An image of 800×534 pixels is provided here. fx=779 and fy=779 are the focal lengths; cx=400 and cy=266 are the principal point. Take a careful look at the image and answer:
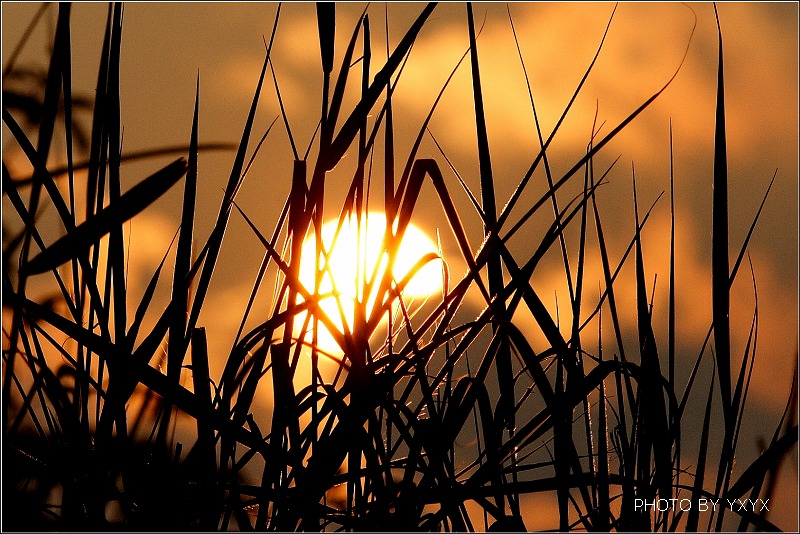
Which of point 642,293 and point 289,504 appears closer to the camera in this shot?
point 289,504

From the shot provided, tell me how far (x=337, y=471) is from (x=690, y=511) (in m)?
0.33

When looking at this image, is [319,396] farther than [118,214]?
Yes

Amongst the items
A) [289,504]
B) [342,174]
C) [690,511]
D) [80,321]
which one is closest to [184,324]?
[80,321]

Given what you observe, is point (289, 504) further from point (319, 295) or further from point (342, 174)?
point (342, 174)

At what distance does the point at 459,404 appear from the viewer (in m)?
0.76

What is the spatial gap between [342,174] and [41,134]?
0.53 m

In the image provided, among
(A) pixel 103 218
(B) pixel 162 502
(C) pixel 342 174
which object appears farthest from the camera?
(C) pixel 342 174

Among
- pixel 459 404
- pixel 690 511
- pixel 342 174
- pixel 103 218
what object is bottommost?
pixel 690 511

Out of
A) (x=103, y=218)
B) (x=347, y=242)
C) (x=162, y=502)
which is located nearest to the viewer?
(x=103, y=218)

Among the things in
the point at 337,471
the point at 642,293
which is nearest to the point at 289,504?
the point at 337,471

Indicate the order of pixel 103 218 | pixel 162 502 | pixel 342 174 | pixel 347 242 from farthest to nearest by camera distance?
pixel 342 174
pixel 347 242
pixel 162 502
pixel 103 218

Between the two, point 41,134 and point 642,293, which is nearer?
point 41,134

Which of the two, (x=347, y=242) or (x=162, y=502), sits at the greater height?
(x=347, y=242)

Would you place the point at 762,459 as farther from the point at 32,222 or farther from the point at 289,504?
the point at 32,222
